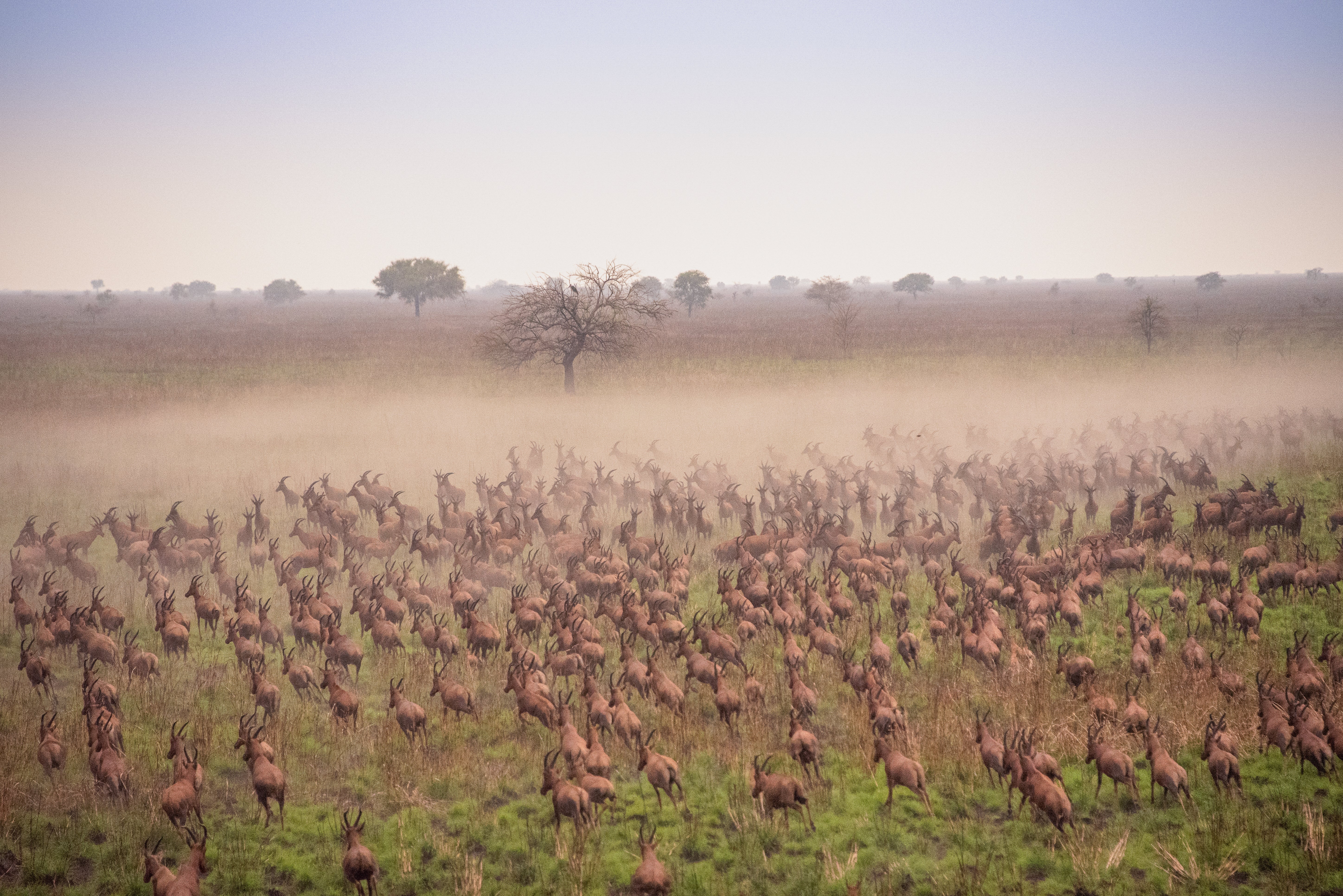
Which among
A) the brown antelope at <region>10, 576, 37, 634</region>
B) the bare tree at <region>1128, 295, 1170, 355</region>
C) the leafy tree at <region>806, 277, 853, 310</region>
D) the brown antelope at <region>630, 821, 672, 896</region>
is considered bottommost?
the brown antelope at <region>630, 821, 672, 896</region>

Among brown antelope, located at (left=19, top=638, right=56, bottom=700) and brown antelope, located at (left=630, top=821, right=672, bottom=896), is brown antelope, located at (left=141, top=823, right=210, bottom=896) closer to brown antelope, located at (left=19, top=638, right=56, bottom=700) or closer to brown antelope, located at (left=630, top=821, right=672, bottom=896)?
brown antelope, located at (left=630, top=821, right=672, bottom=896)

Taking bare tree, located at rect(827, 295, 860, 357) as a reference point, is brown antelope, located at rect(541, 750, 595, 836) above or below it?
below

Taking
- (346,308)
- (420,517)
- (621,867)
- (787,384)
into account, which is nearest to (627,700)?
(621,867)

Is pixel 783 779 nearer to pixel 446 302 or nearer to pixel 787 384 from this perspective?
pixel 787 384

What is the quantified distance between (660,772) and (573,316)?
33812 millimetres

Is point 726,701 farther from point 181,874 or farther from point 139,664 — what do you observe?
point 139,664

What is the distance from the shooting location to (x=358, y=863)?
26.1 feet

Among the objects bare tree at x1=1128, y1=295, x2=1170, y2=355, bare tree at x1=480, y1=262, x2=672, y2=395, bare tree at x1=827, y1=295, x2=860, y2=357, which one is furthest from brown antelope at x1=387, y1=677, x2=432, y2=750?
bare tree at x1=1128, y1=295, x2=1170, y2=355

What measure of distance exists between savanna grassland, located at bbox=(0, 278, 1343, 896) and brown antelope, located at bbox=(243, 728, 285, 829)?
189mm

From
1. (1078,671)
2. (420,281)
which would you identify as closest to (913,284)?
(420,281)

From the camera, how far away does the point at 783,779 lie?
9023mm

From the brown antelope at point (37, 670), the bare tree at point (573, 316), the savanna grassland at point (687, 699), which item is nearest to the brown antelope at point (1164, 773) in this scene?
the savanna grassland at point (687, 699)

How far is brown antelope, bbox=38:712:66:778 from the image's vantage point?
9.75m

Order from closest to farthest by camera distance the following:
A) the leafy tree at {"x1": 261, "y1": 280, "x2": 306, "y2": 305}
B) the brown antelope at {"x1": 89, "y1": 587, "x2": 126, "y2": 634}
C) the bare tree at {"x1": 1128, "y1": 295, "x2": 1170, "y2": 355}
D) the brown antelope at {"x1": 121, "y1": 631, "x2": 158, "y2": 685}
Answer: the brown antelope at {"x1": 121, "y1": 631, "x2": 158, "y2": 685}, the brown antelope at {"x1": 89, "y1": 587, "x2": 126, "y2": 634}, the bare tree at {"x1": 1128, "y1": 295, "x2": 1170, "y2": 355}, the leafy tree at {"x1": 261, "y1": 280, "x2": 306, "y2": 305}
